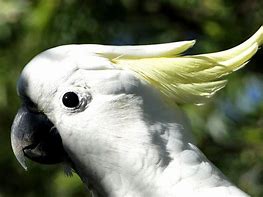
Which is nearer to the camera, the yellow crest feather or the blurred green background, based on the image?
the yellow crest feather

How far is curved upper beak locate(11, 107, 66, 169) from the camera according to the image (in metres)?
2.45

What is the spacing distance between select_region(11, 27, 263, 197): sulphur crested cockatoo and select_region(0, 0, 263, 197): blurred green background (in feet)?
2.83

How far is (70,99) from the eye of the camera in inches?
94.4

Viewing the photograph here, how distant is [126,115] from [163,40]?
1413 millimetres

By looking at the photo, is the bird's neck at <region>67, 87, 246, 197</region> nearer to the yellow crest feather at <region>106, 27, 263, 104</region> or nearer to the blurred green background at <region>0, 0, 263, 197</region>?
the yellow crest feather at <region>106, 27, 263, 104</region>

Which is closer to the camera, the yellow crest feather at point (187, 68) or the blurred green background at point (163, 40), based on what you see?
the yellow crest feather at point (187, 68)

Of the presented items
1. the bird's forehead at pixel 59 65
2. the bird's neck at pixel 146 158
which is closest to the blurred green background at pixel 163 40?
the bird's forehead at pixel 59 65

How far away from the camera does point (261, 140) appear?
348cm

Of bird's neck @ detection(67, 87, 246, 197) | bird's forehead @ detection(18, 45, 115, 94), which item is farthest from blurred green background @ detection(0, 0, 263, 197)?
bird's neck @ detection(67, 87, 246, 197)

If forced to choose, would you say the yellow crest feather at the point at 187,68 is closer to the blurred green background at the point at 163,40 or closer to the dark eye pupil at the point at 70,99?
the dark eye pupil at the point at 70,99

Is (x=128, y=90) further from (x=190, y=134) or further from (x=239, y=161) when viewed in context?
(x=239, y=161)

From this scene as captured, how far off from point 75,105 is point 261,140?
1237mm

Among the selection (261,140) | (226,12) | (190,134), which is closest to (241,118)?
(261,140)

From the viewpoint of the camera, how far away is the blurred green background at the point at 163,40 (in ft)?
11.2
